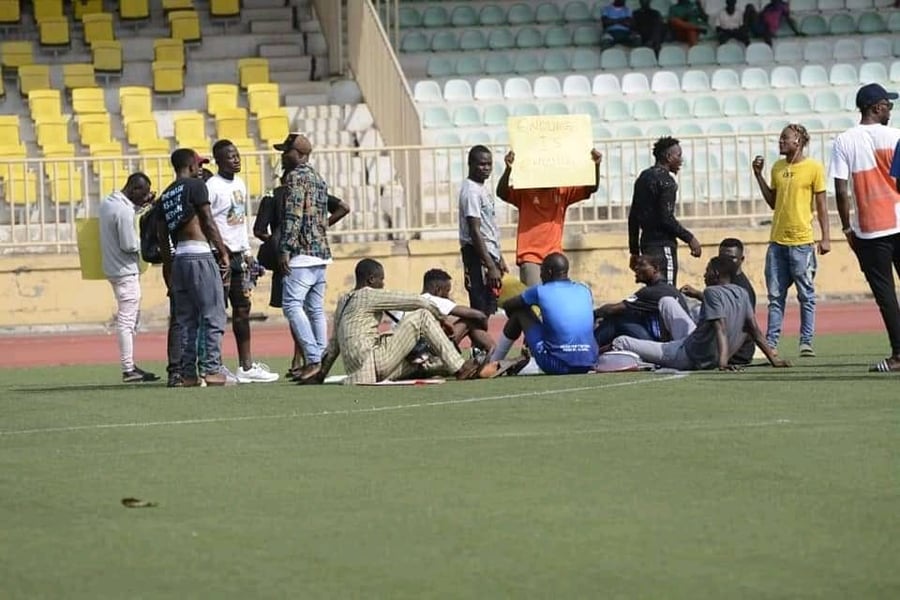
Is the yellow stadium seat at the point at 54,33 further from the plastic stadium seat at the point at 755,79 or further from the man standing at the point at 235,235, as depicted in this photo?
the man standing at the point at 235,235

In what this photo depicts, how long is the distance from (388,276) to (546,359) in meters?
9.01

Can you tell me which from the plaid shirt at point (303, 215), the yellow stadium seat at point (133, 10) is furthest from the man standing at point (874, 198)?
the yellow stadium seat at point (133, 10)

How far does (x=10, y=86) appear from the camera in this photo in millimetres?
28750

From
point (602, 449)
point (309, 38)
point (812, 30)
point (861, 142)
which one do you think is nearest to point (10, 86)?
point (309, 38)

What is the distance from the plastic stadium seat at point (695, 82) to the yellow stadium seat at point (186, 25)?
7.23m

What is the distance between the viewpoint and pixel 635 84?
29094mm

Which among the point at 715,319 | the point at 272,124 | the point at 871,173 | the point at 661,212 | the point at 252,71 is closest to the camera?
the point at 871,173

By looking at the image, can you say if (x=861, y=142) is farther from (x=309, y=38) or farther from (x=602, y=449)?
(x=309, y=38)

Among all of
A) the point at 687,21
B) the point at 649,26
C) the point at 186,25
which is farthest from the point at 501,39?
the point at 186,25

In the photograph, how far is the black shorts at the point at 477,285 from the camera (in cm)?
1561

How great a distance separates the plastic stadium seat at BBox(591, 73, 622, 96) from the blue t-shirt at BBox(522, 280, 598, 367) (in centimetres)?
1504

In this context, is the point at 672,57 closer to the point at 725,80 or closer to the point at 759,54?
the point at 725,80


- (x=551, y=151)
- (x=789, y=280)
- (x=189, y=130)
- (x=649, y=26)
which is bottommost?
(x=789, y=280)

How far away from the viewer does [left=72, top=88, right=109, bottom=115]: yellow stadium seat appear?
27.5 metres
